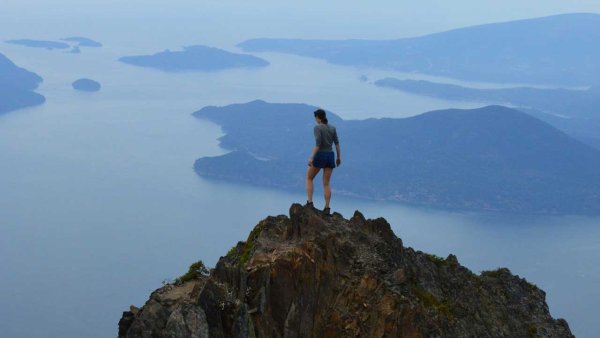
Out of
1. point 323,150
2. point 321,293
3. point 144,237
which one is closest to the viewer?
point 321,293

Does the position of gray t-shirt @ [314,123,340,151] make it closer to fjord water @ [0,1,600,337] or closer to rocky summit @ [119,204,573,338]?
rocky summit @ [119,204,573,338]

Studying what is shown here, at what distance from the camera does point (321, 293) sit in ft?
40.3

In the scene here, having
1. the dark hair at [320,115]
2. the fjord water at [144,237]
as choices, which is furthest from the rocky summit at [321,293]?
the fjord water at [144,237]

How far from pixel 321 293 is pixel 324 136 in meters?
3.58

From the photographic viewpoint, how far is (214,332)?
10.6 meters

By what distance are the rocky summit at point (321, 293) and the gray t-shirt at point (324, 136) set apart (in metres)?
1.38

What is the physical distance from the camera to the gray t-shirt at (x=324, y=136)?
1484 centimetres

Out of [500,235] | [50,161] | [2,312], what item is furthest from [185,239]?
[50,161]

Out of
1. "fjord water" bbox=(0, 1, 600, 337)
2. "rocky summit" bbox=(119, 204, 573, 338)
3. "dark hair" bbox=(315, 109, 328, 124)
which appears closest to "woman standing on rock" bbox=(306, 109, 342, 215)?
"dark hair" bbox=(315, 109, 328, 124)

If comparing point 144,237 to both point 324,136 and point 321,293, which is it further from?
point 321,293

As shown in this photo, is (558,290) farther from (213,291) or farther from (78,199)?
(213,291)

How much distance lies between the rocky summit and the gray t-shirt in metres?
1.38

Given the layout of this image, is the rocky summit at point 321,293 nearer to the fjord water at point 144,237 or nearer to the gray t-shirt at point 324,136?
the gray t-shirt at point 324,136

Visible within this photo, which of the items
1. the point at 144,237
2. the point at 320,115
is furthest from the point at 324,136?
the point at 144,237
